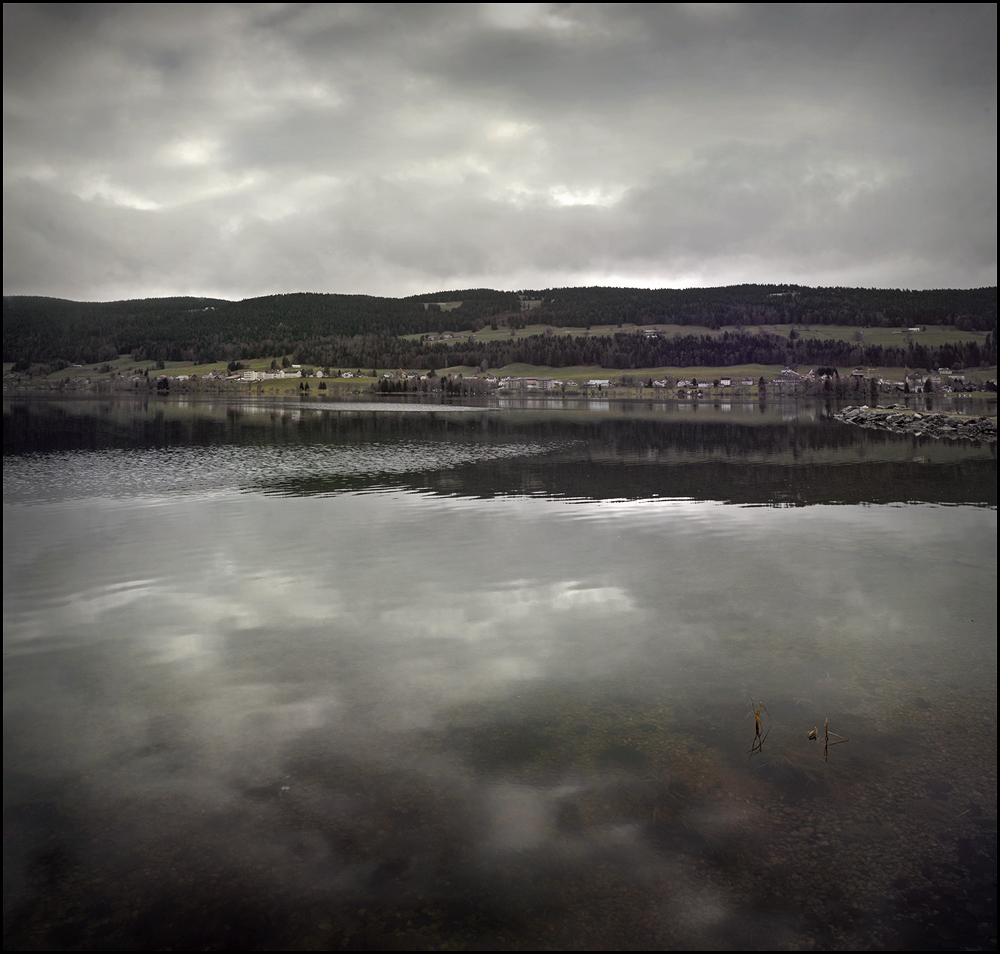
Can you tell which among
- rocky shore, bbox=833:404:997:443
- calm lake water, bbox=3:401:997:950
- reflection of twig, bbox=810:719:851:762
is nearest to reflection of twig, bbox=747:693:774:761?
calm lake water, bbox=3:401:997:950

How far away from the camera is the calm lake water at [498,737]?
18.4 ft

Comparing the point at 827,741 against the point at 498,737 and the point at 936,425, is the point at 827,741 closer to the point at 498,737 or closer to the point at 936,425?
the point at 498,737

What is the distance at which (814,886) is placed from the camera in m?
5.88

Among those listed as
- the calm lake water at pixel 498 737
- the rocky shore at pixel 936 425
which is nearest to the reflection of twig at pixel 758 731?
the calm lake water at pixel 498 737

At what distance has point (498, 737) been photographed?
26.9ft

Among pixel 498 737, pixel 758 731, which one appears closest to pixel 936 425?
pixel 758 731

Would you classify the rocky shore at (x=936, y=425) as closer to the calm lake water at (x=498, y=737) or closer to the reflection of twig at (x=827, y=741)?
the calm lake water at (x=498, y=737)

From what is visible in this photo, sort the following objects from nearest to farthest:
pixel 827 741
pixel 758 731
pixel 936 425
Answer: pixel 827 741 < pixel 758 731 < pixel 936 425

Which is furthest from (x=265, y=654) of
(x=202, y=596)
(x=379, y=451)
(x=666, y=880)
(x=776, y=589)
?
(x=379, y=451)

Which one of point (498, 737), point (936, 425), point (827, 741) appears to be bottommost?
point (827, 741)

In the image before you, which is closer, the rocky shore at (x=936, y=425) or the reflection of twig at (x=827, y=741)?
the reflection of twig at (x=827, y=741)

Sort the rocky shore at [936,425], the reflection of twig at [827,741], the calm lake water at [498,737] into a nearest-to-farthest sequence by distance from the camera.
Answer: the calm lake water at [498,737]
the reflection of twig at [827,741]
the rocky shore at [936,425]

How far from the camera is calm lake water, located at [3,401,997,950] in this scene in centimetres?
561

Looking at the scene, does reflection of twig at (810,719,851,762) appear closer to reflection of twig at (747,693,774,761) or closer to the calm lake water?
the calm lake water
